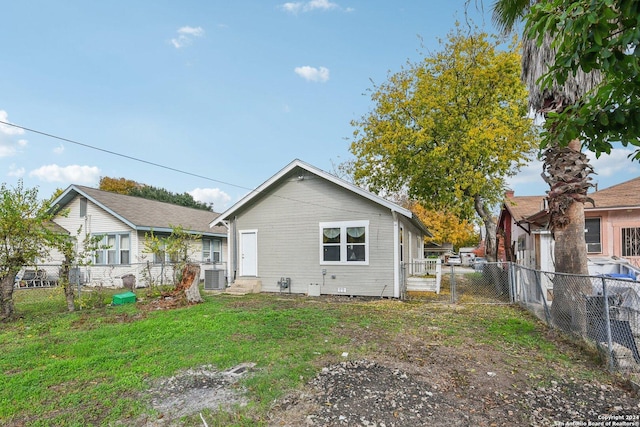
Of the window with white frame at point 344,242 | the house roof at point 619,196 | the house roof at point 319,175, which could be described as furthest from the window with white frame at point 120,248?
the house roof at point 619,196

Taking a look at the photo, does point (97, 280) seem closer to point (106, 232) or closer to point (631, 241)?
point (106, 232)

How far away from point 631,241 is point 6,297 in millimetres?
19583

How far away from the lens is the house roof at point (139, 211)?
1479 centimetres

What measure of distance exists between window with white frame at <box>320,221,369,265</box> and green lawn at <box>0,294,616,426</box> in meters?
2.26

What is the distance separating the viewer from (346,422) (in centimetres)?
319

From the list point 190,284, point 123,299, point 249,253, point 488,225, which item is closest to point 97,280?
point 123,299

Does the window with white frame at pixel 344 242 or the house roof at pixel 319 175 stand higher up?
the house roof at pixel 319 175

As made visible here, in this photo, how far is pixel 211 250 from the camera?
18.9 meters

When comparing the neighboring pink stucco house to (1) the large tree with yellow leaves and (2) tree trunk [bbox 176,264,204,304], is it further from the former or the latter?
(2) tree trunk [bbox 176,264,204,304]

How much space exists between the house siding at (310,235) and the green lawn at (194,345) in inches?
74.0

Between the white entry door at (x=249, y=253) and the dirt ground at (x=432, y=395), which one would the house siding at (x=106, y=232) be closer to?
the white entry door at (x=249, y=253)

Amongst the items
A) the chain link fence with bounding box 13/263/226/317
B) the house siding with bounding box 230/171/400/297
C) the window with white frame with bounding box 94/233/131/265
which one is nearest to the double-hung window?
the chain link fence with bounding box 13/263/226/317

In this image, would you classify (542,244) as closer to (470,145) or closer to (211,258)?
(470,145)

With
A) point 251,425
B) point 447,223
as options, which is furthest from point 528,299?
point 447,223
